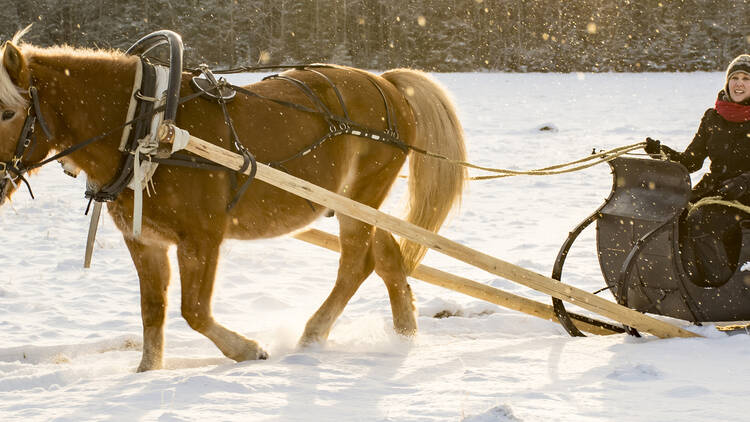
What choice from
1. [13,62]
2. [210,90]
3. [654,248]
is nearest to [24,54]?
[13,62]

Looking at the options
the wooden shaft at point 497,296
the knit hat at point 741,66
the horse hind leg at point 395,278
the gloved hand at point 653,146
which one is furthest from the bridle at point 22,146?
the knit hat at point 741,66

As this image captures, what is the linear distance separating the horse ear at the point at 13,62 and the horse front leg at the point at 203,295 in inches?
43.8

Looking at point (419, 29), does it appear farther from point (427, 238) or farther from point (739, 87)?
point (427, 238)

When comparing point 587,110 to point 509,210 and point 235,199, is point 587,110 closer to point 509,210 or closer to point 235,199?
point 509,210

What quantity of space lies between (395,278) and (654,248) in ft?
5.37

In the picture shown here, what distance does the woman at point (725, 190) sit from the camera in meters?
4.02

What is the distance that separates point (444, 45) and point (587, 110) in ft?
61.2

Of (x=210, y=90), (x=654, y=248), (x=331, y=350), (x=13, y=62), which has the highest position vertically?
(x=13, y=62)

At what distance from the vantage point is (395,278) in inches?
189

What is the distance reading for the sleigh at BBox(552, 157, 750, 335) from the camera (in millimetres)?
3959

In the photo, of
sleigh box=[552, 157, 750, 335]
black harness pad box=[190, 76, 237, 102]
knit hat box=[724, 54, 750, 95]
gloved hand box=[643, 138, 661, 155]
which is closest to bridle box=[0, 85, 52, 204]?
black harness pad box=[190, 76, 237, 102]

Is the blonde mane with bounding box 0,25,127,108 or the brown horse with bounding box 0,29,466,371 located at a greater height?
the blonde mane with bounding box 0,25,127,108

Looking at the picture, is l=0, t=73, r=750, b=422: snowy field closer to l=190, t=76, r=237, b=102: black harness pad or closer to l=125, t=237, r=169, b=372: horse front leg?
l=125, t=237, r=169, b=372: horse front leg

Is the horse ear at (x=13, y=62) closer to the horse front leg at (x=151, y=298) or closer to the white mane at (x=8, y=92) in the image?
the white mane at (x=8, y=92)
